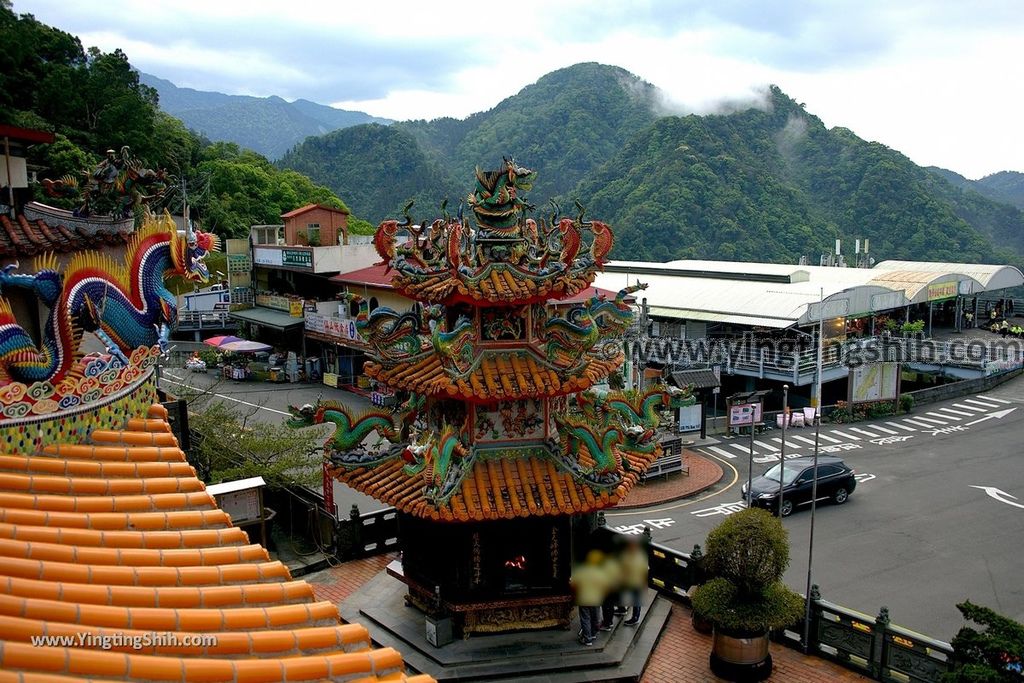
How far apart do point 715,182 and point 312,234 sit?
218ft

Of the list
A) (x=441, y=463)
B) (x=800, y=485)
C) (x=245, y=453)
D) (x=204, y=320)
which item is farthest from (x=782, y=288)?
(x=204, y=320)

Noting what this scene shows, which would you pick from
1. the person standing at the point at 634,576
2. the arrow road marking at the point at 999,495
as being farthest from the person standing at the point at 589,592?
the arrow road marking at the point at 999,495

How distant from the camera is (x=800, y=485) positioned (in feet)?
95.9

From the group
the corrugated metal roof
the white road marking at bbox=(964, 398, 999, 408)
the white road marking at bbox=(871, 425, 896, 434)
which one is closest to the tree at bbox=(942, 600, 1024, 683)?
the white road marking at bbox=(871, 425, 896, 434)

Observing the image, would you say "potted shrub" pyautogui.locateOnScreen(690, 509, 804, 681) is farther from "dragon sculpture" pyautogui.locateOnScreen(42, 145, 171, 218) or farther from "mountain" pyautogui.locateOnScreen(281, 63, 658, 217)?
"mountain" pyautogui.locateOnScreen(281, 63, 658, 217)

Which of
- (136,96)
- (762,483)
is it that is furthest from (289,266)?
(762,483)

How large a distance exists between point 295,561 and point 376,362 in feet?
21.9

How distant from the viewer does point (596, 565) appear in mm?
17422

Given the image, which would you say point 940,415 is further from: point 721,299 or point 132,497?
point 132,497

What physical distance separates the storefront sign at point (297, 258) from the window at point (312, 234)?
7.92 ft

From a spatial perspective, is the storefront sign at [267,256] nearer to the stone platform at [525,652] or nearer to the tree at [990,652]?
the stone platform at [525,652]

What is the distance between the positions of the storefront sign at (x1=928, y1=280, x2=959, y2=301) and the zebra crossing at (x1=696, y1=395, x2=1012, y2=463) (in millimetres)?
10399

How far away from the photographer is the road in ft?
73.2

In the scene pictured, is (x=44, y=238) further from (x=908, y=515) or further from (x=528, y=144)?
(x=528, y=144)
